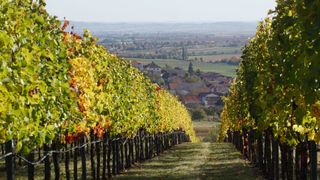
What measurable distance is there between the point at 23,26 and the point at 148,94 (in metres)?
33.6

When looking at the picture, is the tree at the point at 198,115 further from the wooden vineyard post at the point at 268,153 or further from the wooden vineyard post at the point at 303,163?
the wooden vineyard post at the point at 303,163

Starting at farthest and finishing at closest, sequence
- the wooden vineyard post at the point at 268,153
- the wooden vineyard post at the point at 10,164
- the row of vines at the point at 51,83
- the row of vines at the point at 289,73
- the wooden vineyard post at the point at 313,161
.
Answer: the wooden vineyard post at the point at 268,153
the wooden vineyard post at the point at 313,161
the wooden vineyard post at the point at 10,164
the row of vines at the point at 51,83
the row of vines at the point at 289,73

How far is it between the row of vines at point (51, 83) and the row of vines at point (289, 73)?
18.9 feet

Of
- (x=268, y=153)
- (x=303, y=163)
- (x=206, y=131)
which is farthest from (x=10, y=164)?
(x=206, y=131)

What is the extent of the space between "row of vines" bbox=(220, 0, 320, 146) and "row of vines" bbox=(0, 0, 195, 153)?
5765 mm

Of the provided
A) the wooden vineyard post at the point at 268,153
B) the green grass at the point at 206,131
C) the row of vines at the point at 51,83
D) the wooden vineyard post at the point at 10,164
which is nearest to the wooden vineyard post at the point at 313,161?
the row of vines at the point at 51,83

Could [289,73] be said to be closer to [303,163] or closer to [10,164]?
[10,164]

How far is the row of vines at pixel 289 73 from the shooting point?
9250 millimetres

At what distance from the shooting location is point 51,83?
687 inches

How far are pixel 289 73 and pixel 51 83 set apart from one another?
8.15 m

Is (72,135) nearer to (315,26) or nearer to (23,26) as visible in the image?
(23,26)

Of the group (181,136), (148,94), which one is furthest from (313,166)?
(181,136)

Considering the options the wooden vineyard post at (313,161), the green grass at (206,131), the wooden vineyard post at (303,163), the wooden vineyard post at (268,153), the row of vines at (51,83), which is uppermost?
the row of vines at (51,83)

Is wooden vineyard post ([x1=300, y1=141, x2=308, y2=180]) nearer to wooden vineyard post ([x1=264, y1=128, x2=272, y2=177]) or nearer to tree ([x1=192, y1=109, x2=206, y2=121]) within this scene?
wooden vineyard post ([x1=264, y1=128, x2=272, y2=177])
